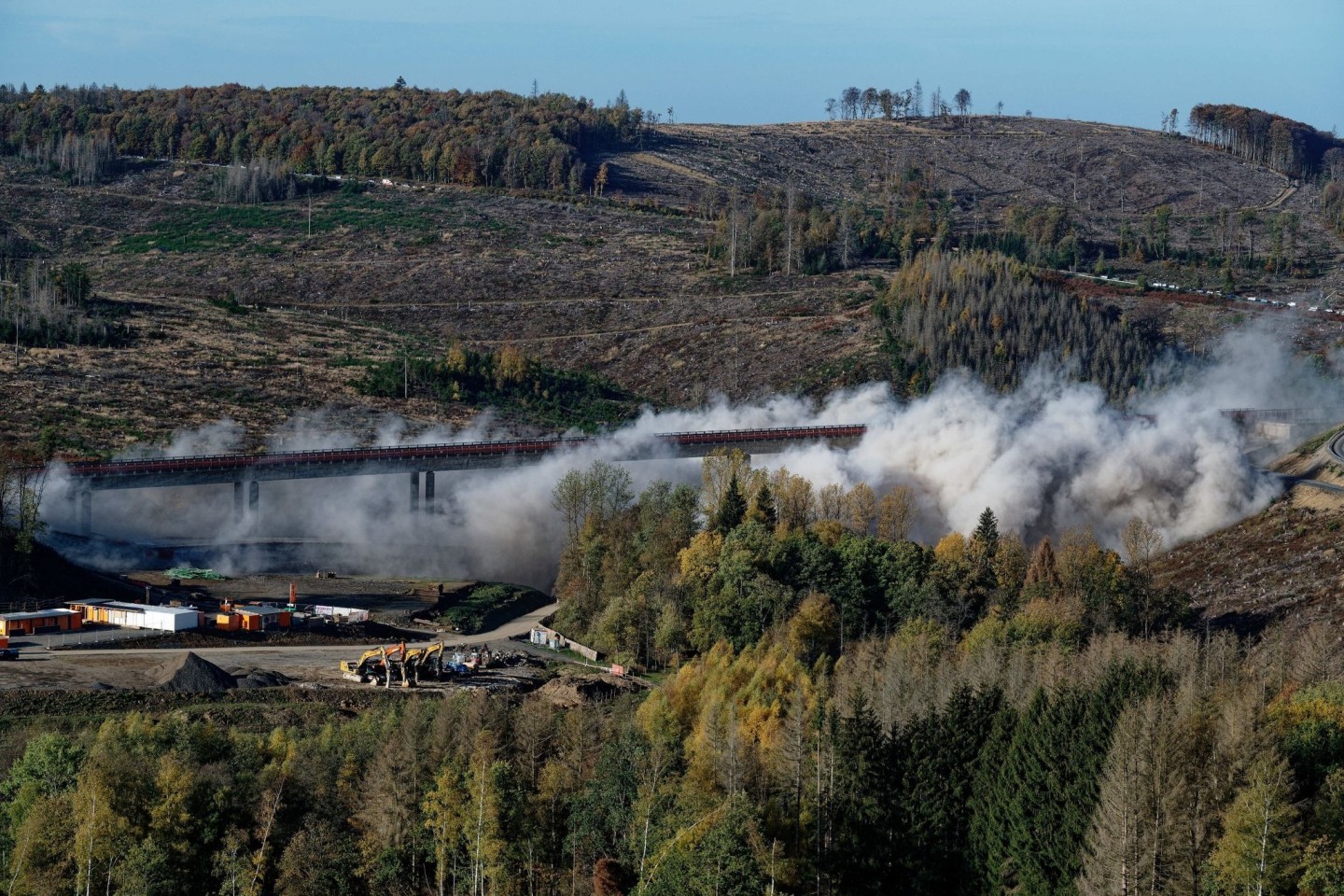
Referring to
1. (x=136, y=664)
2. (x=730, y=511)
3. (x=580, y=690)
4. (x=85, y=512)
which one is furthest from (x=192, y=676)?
(x=85, y=512)

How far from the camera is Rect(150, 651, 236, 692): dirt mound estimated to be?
282ft

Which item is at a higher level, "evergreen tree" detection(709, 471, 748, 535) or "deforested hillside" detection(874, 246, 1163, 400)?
"deforested hillside" detection(874, 246, 1163, 400)

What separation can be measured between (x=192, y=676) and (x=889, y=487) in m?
59.0

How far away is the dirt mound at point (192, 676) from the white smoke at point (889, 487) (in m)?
35.0

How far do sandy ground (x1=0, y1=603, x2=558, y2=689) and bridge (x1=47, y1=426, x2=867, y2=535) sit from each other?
30.8 metres

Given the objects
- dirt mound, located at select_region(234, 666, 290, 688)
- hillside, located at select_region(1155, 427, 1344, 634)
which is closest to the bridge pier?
dirt mound, located at select_region(234, 666, 290, 688)

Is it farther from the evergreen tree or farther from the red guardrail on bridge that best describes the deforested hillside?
the evergreen tree

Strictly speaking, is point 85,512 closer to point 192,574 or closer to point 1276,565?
point 192,574

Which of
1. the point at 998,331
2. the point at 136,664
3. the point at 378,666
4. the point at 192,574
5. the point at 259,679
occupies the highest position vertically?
the point at 998,331

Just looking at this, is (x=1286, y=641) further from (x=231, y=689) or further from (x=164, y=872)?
(x=164, y=872)

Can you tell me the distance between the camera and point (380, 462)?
440 ft

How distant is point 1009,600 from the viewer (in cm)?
10150

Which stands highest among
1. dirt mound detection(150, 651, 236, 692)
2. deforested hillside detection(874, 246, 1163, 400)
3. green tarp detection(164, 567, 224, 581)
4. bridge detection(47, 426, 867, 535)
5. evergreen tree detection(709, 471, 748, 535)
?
deforested hillside detection(874, 246, 1163, 400)

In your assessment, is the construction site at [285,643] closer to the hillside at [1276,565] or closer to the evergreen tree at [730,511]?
the evergreen tree at [730,511]
